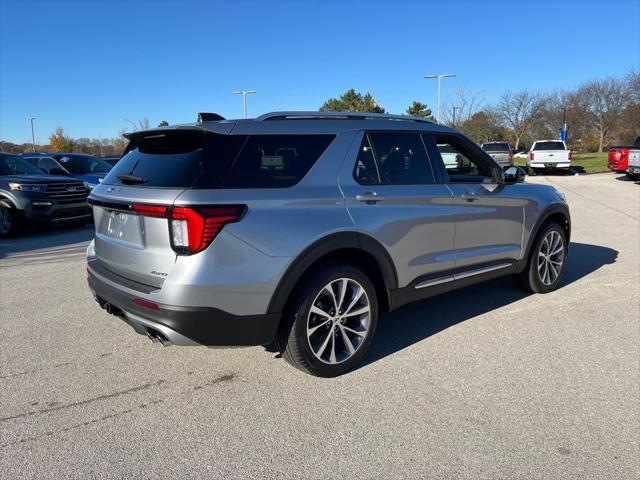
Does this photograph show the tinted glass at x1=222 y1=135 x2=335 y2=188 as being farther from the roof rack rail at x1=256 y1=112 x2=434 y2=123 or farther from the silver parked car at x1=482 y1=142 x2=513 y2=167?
the silver parked car at x1=482 y1=142 x2=513 y2=167

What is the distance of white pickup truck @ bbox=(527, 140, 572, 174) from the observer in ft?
84.8

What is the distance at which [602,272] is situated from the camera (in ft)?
20.4

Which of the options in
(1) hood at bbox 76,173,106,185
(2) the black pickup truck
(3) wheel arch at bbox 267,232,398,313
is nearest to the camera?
(3) wheel arch at bbox 267,232,398,313

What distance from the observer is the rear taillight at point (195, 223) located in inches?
109

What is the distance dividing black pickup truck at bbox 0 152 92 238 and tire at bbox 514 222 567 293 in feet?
27.8

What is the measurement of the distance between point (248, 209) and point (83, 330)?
7.78 ft

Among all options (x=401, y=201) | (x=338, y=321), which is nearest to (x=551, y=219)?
(x=401, y=201)

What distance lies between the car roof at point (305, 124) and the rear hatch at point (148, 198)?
9 cm

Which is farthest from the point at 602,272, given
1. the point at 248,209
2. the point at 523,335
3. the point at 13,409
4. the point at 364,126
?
the point at 13,409

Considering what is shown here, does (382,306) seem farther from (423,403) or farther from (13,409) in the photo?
(13,409)

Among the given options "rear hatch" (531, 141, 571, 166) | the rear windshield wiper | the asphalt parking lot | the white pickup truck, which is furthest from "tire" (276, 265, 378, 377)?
"rear hatch" (531, 141, 571, 166)

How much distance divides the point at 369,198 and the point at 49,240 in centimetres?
785

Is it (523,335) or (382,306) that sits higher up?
(382,306)

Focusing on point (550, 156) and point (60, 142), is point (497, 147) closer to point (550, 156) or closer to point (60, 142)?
point (550, 156)
